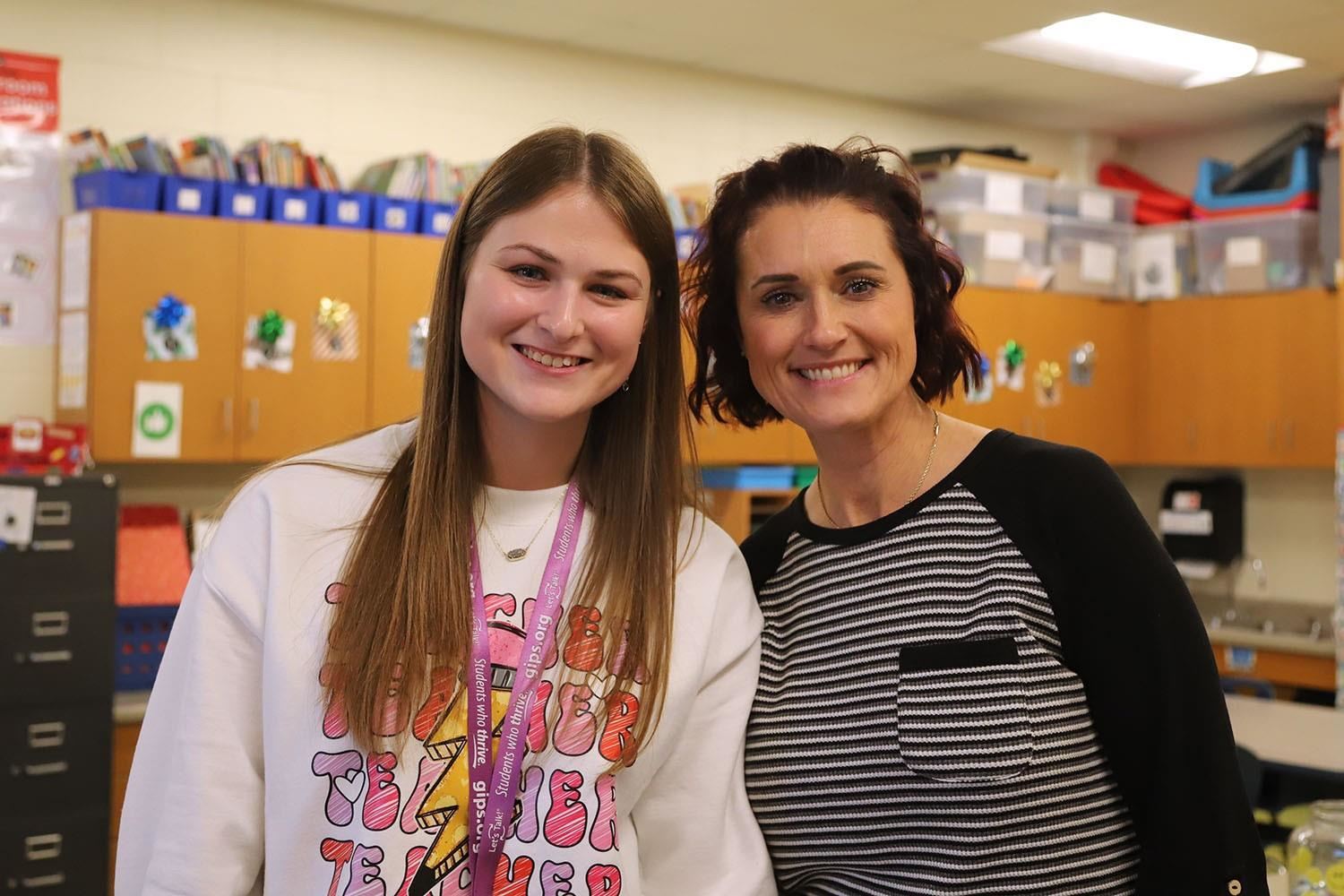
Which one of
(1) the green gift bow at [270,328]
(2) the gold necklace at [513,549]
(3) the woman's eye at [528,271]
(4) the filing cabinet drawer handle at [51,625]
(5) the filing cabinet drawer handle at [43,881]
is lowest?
(5) the filing cabinet drawer handle at [43,881]

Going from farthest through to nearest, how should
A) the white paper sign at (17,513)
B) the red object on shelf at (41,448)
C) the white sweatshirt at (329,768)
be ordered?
the red object on shelf at (41,448) < the white paper sign at (17,513) < the white sweatshirt at (329,768)

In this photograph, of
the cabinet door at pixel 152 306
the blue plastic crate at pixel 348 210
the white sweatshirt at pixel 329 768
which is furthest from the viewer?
the blue plastic crate at pixel 348 210

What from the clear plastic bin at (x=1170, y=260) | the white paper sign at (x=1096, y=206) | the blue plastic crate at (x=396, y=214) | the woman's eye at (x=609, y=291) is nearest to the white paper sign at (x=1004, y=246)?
the white paper sign at (x=1096, y=206)

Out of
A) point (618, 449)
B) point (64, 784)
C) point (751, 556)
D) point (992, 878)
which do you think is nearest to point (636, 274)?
point (618, 449)

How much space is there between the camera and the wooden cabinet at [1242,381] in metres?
6.08

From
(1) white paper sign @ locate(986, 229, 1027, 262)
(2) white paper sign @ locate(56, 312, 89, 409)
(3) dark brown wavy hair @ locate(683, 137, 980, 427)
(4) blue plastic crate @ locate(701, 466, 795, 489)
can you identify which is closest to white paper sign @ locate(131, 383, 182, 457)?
(2) white paper sign @ locate(56, 312, 89, 409)

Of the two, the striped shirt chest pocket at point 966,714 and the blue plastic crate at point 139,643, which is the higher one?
the striped shirt chest pocket at point 966,714

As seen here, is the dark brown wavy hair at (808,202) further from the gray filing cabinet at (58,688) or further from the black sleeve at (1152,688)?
the gray filing cabinet at (58,688)

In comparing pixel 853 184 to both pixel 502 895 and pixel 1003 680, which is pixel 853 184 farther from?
pixel 502 895

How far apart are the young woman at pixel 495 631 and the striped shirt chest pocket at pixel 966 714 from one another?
8.9 inches

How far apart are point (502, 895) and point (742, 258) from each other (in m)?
0.89

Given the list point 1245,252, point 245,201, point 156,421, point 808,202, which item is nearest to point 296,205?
point 245,201

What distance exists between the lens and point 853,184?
1820 mm

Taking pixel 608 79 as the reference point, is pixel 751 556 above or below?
below
